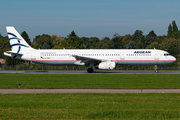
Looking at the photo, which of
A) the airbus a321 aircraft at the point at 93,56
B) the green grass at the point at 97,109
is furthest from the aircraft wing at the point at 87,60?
the green grass at the point at 97,109

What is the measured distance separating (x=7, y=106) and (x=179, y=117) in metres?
7.84

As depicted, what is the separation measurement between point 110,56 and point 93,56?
9.60 ft

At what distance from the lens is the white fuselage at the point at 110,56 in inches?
1692

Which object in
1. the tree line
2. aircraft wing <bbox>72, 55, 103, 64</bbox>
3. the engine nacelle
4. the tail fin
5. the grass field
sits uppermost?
the tree line

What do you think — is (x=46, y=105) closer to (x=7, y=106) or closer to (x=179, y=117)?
(x=7, y=106)

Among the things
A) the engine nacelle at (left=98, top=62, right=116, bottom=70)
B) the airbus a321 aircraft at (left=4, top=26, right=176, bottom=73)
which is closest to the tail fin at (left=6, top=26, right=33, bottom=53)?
the airbus a321 aircraft at (left=4, top=26, right=176, bottom=73)

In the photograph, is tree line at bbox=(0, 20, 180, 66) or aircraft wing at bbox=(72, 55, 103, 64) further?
tree line at bbox=(0, 20, 180, 66)

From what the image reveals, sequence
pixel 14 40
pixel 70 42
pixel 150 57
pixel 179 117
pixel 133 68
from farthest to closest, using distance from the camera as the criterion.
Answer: pixel 70 42, pixel 133 68, pixel 14 40, pixel 150 57, pixel 179 117

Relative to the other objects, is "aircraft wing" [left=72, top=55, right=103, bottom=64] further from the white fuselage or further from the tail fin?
the tail fin

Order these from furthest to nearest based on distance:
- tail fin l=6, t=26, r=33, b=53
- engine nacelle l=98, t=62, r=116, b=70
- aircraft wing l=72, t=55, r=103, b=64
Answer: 1. tail fin l=6, t=26, r=33, b=53
2. engine nacelle l=98, t=62, r=116, b=70
3. aircraft wing l=72, t=55, r=103, b=64

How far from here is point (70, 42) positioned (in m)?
131

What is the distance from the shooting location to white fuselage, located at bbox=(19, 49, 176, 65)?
4297 cm

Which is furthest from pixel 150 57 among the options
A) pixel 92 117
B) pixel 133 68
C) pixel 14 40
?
pixel 92 117

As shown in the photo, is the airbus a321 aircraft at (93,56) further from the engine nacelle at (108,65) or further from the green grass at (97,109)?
the green grass at (97,109)
